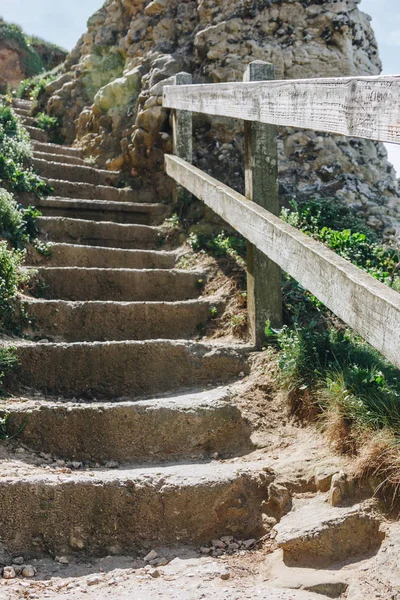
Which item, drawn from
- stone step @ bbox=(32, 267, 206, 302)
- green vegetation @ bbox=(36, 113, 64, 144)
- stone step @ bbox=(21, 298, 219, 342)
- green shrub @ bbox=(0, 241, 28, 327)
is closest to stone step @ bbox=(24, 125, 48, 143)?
green vegetation @ bbox=(36, 113, 64, 144)

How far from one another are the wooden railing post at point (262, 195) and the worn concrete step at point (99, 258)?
5.62ft

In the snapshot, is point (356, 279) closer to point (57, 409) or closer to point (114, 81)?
point (57, 409)

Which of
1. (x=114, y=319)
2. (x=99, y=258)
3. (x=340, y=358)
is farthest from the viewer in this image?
(x=99, y=258)

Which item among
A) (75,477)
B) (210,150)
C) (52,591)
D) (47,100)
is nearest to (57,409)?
(75,477)

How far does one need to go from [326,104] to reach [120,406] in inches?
83.7

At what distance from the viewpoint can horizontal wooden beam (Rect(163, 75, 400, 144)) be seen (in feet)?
8.43

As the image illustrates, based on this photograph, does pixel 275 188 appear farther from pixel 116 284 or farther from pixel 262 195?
pixel 116 284

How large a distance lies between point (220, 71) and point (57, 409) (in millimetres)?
4930

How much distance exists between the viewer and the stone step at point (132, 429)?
4008mm

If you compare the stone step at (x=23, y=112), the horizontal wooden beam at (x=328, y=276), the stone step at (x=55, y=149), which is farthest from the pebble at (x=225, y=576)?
the stone step at (x=23, y=112)

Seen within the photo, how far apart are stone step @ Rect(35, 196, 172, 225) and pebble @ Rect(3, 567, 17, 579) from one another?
467 cm

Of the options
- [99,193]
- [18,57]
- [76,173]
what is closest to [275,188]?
[99,193]

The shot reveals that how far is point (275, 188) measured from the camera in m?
4.91

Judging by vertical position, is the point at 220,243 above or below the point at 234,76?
below
